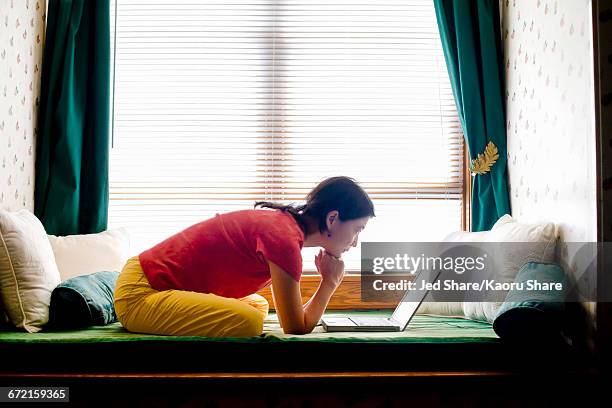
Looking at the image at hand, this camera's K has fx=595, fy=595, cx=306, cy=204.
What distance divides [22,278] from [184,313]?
0.64 m

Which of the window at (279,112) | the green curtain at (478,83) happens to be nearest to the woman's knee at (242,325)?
Result: the window at (279,112)

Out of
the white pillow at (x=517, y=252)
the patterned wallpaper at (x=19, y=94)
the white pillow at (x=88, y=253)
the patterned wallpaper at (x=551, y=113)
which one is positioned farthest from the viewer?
the white pillow at (x=88, y=253)

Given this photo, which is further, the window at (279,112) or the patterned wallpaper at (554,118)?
the window at (279,112)

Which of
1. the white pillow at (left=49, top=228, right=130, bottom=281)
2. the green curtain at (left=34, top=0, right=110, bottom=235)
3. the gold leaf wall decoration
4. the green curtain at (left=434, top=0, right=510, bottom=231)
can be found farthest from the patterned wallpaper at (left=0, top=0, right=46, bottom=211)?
the gold leaf wall decoration

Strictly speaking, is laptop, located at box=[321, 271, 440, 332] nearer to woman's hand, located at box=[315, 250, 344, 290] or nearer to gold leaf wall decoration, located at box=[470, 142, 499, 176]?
woman's hand, located at box=[315, 250, 344, 290]

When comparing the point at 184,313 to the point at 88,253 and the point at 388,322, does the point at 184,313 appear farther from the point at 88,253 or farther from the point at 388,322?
the point at 88,253

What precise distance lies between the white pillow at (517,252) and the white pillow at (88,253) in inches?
62.1

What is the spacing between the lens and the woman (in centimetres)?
182

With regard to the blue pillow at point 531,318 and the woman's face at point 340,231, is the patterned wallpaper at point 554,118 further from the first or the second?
the woman's face at point 340,231

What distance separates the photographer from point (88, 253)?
8.63 feet

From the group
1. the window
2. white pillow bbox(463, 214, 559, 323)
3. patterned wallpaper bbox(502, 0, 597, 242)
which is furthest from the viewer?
the window

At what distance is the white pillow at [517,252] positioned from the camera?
2211 millimetres

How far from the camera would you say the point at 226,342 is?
179 centimetres

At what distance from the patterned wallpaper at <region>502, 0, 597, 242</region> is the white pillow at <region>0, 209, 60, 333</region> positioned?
1.87 metres
